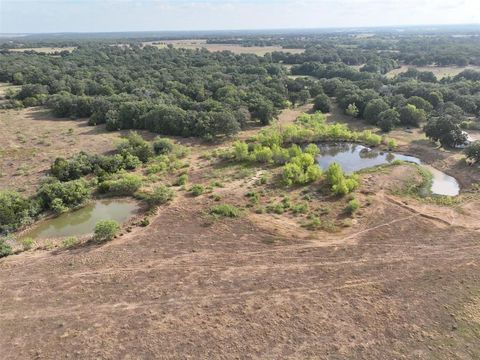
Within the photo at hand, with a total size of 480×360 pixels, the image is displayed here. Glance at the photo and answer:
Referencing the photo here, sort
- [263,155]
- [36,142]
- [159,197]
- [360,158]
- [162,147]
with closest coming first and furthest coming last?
[159,197] < [263,155] < [360,158] < [162,147] < [36,142]

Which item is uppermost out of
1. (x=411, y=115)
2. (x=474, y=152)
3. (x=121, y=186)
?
(x=474, y=152)

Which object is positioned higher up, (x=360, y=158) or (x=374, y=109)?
(x=374, y=109)

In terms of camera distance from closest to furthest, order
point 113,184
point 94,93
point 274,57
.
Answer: point 113,184 < point 94,93 < point 274,57

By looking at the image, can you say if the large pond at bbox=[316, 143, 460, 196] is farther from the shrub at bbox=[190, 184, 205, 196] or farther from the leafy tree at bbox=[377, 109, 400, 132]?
the shrub at bbox=[190, 184, 205, 196]

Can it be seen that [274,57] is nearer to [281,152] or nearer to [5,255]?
[281,152]

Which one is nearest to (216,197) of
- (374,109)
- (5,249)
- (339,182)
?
(339,182)

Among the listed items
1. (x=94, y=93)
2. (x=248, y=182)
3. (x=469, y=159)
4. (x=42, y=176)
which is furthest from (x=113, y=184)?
(x=94, y=93)

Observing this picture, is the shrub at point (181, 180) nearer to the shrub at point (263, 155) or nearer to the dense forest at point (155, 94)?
the shrub at point (263, 155)

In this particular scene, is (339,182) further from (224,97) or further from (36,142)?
(36,142)

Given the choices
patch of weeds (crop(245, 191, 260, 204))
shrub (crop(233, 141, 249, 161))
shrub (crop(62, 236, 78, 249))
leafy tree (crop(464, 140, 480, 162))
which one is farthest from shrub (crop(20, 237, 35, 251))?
leafy tree (crop(464, 140, 480, 162))
